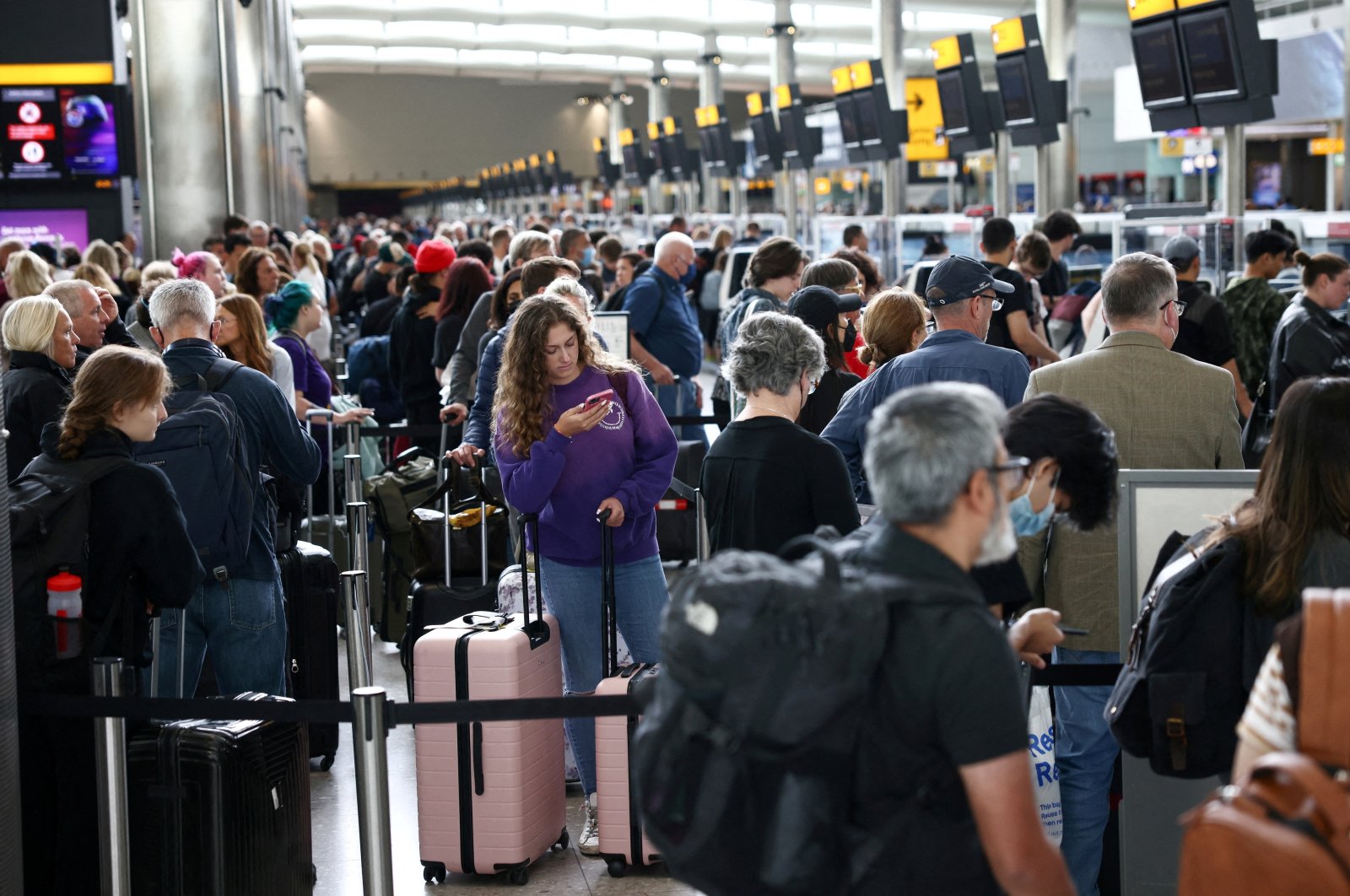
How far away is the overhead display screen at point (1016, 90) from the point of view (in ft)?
43.8

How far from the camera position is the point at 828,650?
1926 mm

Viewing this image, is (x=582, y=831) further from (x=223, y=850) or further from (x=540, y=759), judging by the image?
(x=223, y=850)

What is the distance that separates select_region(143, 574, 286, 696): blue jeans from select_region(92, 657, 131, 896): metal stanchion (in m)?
0.82

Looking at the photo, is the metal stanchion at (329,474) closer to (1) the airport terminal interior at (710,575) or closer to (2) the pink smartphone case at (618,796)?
(1) the airport terminal interior at (710,575)

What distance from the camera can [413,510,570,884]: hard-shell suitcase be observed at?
13.3 ft

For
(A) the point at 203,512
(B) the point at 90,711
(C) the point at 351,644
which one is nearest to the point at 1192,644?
(B) the point at 90,711

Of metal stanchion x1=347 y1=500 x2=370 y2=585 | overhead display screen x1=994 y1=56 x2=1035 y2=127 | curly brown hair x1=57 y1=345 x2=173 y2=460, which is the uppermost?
overhead display screen x1=994 y1=56 x2=1035 y2=127

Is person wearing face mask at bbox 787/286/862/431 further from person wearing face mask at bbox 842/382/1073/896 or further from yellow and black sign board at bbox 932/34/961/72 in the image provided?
yellow and black sign board at bbox 932/34/961/72

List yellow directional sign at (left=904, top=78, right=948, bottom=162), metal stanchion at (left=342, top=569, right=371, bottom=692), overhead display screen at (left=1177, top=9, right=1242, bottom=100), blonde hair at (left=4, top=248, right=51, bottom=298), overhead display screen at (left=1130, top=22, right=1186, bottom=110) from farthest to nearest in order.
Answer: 1. yellow directional sign at (left=904, top=78, right=948, bottom=162)
2. overhead display screen at (left=1130, top=22, right=1186, bottom=110)
3. overhead display screen at (left=1177, top=9, right=1242, bottom=100)
4. blonde hair at (left=4, top=248, right=51, bottom=298)
5. metal stanchion at (left=342, top=569, right=371, bottom=692)

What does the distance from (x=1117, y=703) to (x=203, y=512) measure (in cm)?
263

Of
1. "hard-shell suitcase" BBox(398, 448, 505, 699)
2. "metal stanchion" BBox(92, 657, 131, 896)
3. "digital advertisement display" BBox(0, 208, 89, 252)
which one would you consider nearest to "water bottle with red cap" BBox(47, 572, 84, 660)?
"metal stanchion" BBox(92, 657, 131, 896)

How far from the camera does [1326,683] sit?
6.35 feet

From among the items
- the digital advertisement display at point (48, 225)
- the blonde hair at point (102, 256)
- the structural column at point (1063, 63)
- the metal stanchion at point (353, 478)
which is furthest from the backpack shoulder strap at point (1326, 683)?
the structural column at point (1063, 63)

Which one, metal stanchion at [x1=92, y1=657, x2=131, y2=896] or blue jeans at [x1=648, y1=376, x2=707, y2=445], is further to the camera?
blue jeans at [x1=648, y1=376, x2=707, y2=445]
